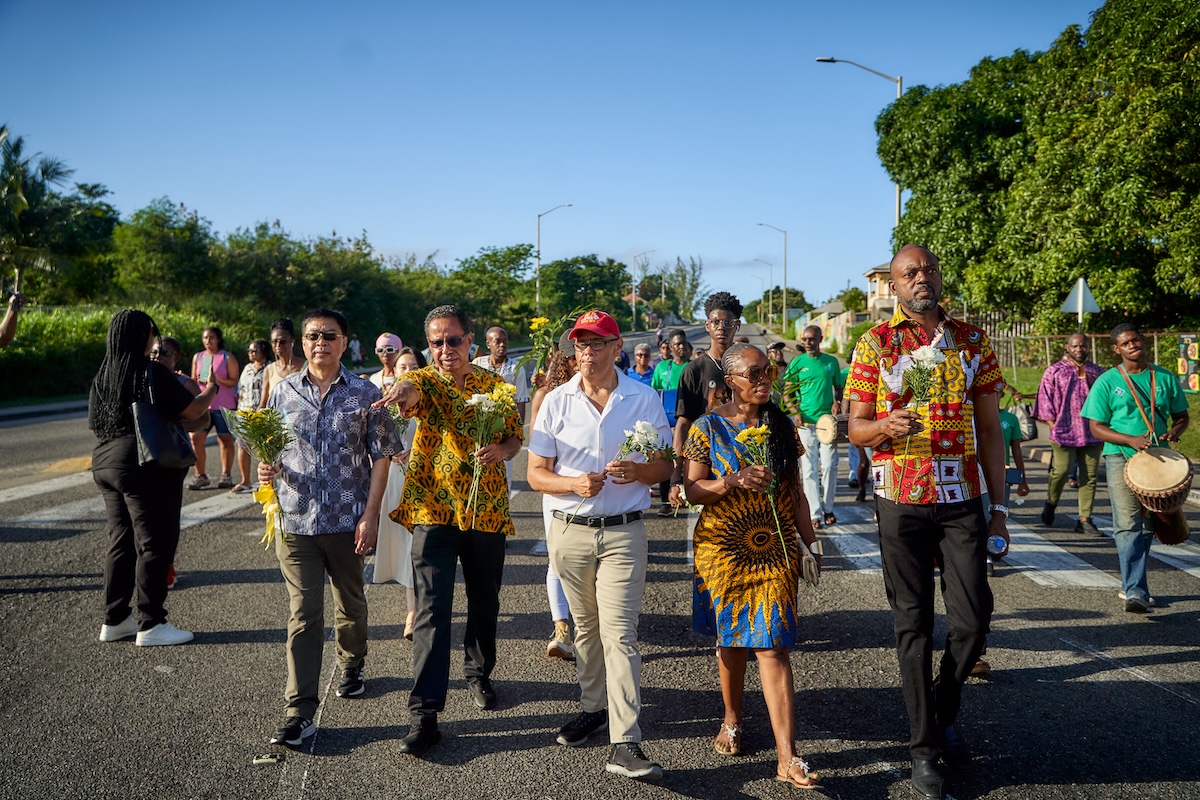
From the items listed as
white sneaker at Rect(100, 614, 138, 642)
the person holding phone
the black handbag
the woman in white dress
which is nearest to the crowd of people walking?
the woman in white dress

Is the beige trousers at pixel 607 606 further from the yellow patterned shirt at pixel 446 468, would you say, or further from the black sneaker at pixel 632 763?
the yellow patterned shirt at pixel 446 468

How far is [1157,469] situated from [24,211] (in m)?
52.5

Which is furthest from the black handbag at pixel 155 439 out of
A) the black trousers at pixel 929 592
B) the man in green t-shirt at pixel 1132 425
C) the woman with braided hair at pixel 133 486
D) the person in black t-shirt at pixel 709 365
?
the man in green t-shirt at pixel 1132 425

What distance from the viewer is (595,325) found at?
4.33 meters

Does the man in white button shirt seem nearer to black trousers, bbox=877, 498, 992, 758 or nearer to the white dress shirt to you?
the white dress shirt

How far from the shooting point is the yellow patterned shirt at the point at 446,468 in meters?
4.64

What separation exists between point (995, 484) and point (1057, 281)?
907 inches

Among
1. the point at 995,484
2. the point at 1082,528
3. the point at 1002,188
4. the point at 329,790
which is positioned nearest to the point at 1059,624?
the point at 995,484

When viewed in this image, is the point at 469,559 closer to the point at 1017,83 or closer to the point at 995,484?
the point at 995,484

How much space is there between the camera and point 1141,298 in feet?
74.9

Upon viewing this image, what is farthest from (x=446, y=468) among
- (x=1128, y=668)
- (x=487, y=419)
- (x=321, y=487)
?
(x=1128, y=668)

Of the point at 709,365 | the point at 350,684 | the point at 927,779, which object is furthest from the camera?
the point at 709,365

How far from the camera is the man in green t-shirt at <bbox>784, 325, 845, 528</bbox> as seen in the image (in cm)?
916

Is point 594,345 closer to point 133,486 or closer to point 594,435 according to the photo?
point 594,435
